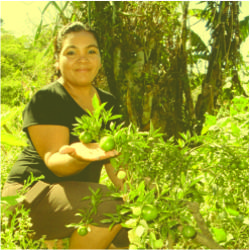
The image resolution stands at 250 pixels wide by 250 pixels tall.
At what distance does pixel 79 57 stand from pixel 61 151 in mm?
808

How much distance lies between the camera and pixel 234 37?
13.7 feet

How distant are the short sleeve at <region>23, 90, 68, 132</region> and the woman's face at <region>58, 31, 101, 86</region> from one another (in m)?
0.20

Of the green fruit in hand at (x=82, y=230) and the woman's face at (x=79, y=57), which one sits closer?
the green fruit in hand at (x=82, y=230)

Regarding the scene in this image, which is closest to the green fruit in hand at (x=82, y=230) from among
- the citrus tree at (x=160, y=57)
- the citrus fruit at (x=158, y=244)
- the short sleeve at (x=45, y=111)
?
the citrus fruit at (x=158, y=244)

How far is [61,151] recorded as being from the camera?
132 centimetres

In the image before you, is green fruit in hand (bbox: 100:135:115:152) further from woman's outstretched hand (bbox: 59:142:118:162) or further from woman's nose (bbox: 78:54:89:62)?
woman's nose (bbox: 78:54:89:62)

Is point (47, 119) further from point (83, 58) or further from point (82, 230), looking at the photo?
point (82, 230)

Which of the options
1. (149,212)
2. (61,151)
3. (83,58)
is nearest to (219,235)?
(149,212)

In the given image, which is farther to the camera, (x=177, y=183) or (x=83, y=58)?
(x=83, y=58)

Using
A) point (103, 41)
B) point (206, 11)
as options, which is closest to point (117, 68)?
point (103, 41)

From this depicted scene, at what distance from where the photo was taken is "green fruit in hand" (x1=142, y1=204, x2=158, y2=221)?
1078 mm

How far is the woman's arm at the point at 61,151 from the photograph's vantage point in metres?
1.33

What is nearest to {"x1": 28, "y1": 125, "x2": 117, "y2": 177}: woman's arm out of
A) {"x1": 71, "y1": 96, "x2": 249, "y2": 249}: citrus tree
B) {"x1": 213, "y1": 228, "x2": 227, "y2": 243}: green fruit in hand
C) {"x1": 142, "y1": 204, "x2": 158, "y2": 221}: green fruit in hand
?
{"x1": 71, "y1": 96, "x2": 249, "y2": 249}: citrus tree

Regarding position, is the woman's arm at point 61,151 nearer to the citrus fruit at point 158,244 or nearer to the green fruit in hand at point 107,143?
the green fruit in hand at point 107,143
